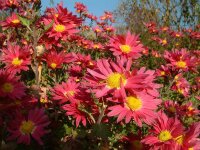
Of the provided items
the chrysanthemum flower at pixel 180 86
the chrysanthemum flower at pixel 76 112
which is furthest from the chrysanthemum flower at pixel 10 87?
the chrysanthemum flower at pixel 180 86

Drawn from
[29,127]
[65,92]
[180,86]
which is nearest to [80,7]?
[180,86]

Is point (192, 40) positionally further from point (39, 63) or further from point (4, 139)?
point (4, 139)

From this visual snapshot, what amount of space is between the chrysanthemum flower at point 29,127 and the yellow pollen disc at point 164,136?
0.58 m

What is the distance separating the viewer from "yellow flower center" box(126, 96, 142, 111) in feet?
5.67

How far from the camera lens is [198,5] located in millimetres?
12031

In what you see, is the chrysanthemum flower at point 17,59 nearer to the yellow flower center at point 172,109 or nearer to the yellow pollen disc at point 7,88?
the yellow pollen disc at point 7,88

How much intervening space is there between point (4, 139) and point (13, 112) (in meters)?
0.17

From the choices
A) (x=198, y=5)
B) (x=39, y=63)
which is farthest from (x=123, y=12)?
(x=39, y=63)

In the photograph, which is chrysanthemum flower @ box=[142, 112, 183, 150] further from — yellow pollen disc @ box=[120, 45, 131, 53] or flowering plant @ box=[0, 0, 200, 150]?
yellow pollen disc @ box=[120, 45, 131, 53]

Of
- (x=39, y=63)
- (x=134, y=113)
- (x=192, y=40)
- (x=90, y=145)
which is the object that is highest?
(x=192, y=40)

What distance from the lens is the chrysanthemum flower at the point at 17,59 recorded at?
113 inches

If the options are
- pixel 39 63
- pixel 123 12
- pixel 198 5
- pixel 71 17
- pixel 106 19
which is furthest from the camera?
pixel 123 12

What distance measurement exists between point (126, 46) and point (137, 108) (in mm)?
1091

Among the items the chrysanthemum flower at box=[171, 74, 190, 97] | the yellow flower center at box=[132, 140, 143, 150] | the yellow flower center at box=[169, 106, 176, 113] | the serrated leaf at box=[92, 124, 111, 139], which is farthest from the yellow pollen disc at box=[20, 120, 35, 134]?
the chrysanthemum flower at box=[171, 74, 190, 97]
